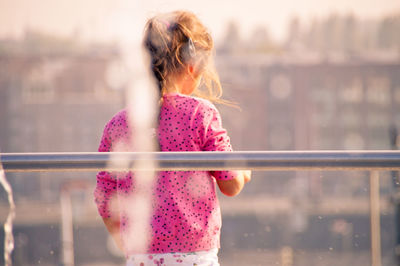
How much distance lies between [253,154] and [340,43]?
58.4 meters

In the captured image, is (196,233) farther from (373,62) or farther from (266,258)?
(373,62)

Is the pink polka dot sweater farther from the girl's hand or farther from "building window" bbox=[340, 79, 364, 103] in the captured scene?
"building window" bbox=[340, 79, 364, 103]

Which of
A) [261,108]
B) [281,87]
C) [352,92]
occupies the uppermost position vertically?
[281,87]

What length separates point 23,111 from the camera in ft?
119

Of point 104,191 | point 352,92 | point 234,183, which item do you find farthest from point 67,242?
point 352,92

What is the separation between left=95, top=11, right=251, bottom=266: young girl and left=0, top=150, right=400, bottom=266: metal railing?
2.2 inches

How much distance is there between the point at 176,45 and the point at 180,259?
428mm

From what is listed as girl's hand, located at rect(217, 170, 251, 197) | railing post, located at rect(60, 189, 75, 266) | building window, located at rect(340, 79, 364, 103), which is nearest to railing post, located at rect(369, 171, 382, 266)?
girl's hand, located at rect(217, 170, 251, 197)

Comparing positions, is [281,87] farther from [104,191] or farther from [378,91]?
[104,191]

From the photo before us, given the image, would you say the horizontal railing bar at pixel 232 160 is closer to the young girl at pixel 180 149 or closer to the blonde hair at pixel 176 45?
the young girl at pixel 180 149

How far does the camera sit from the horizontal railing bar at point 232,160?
1084 mm

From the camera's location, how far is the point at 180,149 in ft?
3.80

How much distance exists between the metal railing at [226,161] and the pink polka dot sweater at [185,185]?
2.1 inches

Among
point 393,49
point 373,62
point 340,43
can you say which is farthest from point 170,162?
point 340,43
